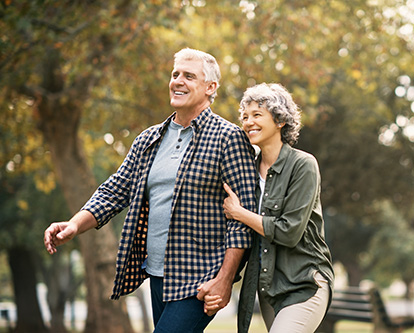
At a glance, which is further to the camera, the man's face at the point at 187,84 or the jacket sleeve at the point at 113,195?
the jacket sleeve at the point at 113,195

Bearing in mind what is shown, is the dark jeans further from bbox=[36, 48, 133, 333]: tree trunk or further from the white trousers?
bbox=[36, 48, 133, 333]: tree trunk

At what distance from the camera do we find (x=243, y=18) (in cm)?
1175

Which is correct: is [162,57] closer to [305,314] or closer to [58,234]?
[58,234]

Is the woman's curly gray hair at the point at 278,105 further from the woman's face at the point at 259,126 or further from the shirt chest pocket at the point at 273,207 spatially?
the shirt chest pocket at the point at 273,207

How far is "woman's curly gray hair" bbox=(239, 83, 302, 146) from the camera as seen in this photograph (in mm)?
3730

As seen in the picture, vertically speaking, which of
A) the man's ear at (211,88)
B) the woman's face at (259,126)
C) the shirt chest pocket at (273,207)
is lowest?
the shirt chest pocket at (273,207)

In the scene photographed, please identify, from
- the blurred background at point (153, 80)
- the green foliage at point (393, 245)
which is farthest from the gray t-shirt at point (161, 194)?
the green foliage at point (393, 245)

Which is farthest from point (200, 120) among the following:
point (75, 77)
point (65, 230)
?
point (75, 77)

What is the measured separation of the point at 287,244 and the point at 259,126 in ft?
2.24

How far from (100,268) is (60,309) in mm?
15829

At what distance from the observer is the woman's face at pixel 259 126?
370cm

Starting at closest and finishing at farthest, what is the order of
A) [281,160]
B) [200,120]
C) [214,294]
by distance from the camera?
[214,294]
[281,160]
[200,120]

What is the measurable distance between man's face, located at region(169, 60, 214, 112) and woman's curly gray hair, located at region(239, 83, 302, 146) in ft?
0.90

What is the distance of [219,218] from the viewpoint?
3631mm
